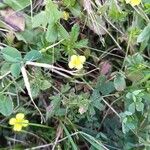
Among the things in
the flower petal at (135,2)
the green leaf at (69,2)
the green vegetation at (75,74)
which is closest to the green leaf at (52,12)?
the green vegetation at (75,74)

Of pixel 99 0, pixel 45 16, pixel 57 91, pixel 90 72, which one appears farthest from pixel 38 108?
pixel 99 0

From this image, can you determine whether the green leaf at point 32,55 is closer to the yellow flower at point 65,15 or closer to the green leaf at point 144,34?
the yellow flower at point 65,15

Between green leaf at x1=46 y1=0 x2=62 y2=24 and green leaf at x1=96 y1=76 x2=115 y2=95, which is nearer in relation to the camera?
green leaf at x1=46 y1=0 x2=62 y2=24

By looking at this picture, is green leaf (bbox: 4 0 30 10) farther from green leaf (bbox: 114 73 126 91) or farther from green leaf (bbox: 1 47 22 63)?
→ green leaf (bbox: 114 73 126 91)

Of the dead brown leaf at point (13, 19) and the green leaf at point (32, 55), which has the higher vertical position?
the dead brown leaf at point (13, 19)

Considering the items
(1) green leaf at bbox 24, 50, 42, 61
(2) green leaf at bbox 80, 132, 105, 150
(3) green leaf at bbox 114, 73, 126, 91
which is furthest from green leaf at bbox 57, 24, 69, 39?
(2) green leaf at bbox 80, 132, 105, 150

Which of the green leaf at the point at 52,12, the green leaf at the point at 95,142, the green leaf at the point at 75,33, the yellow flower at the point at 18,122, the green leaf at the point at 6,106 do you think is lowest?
the green leaf at the point at 95,142

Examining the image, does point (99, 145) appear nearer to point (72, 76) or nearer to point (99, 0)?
point (72, 76)
